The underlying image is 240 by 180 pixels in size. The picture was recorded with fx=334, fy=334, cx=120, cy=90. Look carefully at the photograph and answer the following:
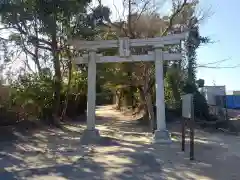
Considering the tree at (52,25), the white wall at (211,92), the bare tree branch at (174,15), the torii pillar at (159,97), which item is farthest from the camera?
the white wall at (211,92)

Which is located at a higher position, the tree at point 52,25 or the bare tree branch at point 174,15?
the bare tree branch at point 174,15

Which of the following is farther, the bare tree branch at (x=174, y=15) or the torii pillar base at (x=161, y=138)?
the bare tree branch at (x=174, y=15)

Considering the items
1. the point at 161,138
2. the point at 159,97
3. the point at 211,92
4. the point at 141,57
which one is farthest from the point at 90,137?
the point at 211,92

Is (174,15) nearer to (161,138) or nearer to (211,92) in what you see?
(211,92)

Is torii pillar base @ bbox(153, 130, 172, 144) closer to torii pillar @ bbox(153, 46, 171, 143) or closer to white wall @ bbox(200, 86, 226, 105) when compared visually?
torii pillar @ bbox(153, 46, 171, 143)

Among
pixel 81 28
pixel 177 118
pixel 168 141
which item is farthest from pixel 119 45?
pixel 177 118

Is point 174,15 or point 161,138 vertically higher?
point 174,15

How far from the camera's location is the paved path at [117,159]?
7.16m

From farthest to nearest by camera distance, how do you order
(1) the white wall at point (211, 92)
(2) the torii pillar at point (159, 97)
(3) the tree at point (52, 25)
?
(1) the white wall at point (211, 92) < (2) the torii pillar at point (159, 97) < (3) the tree at point (52, 25)

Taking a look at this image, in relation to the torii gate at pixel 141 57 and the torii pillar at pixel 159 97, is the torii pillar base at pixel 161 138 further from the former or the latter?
the torii pillar at pixel 159 97

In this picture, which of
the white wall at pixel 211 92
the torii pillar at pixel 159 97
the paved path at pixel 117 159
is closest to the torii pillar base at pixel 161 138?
the torii pillar at pixel 159 97

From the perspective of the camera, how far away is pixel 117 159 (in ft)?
29.1

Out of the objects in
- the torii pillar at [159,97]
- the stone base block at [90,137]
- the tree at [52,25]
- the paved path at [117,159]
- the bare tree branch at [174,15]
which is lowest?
the paved path at [117,159]

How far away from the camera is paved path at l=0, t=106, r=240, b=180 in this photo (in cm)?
716
